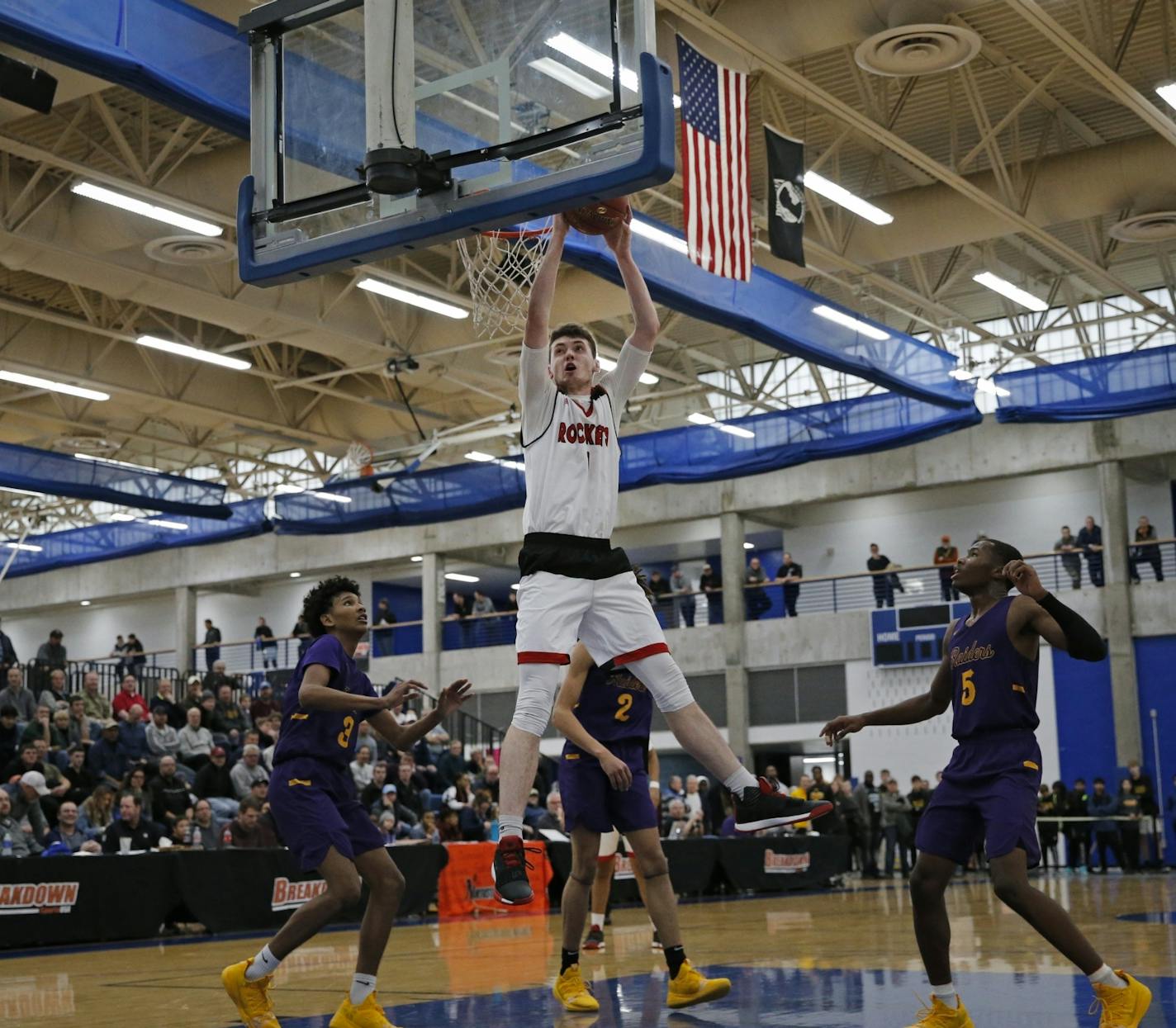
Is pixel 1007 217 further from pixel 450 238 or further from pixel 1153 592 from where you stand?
pixel 450 238

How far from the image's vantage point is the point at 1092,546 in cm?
2816

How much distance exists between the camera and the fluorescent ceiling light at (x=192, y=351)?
24.0 m

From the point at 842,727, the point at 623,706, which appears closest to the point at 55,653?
the point at 623,706

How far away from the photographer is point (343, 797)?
251 inches

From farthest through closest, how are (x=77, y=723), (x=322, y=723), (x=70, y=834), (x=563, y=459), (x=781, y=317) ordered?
(x=77, y=723) → (x=781, y=317) → (x=70, y=834) → (x=322, y=723) → (x=563, y=459)

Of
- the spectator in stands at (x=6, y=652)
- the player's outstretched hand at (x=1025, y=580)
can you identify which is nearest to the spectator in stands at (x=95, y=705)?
the spectator in stands at (x=6, y=652)

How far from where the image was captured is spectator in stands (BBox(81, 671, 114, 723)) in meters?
20.3

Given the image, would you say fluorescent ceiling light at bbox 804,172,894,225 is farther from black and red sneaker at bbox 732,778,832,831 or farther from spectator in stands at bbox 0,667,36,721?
black and red sneaker at bbox 732,778,832,831

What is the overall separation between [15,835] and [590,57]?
10.6 m

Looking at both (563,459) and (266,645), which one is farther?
(266,645)

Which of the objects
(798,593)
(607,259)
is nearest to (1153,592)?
(798,593)

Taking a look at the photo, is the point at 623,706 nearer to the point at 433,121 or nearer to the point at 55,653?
the point at 433,121

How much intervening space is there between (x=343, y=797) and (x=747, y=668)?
26.1 meters

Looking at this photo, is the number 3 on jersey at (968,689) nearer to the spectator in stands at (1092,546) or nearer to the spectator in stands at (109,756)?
the spectator in stands at (109,756)
